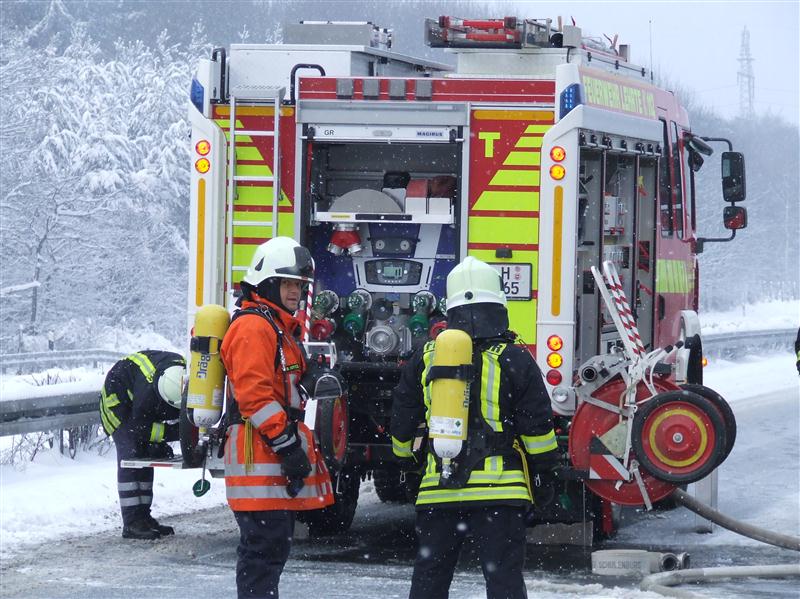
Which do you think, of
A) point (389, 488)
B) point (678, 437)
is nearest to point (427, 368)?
point (678, 437)

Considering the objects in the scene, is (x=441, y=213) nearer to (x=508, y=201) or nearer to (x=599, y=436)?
(x=508, y=201)

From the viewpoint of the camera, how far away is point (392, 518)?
34.6 feet

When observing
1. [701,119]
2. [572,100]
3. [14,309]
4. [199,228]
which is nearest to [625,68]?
[572,100]

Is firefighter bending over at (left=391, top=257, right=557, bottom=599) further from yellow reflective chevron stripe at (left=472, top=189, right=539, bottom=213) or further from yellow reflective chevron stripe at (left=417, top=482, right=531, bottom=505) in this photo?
yellow reflective chevron stripe at (left=472, top=189, right=539, bottom=213)

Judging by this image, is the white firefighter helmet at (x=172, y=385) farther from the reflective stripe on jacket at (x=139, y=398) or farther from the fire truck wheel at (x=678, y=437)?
the fire truck wheel at (x=678, y=437)

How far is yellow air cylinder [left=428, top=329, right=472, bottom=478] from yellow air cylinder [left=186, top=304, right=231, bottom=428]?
117 centimetres

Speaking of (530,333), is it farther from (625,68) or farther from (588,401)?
(625,68)

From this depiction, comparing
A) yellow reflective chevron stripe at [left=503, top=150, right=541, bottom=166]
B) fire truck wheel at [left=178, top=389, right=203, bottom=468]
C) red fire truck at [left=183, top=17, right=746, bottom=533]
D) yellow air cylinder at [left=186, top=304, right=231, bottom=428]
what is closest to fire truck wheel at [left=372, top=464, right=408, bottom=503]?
red fire truck at [left=183, top=17, right=746, bottom=533]

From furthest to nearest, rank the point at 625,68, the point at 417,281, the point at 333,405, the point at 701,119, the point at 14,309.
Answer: the point at 701,119 → the point at 14,309 → the point at 625,68 → the point at 417,281 → the point at 333,405

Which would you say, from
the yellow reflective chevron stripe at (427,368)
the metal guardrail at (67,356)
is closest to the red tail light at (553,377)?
the yellow reflective chevron stripe at (427,368)

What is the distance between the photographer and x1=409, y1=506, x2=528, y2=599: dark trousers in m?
5.65

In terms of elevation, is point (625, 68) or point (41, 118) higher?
point (41, 118)

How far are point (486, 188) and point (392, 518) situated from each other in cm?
289

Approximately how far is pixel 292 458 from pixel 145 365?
3.44 m
